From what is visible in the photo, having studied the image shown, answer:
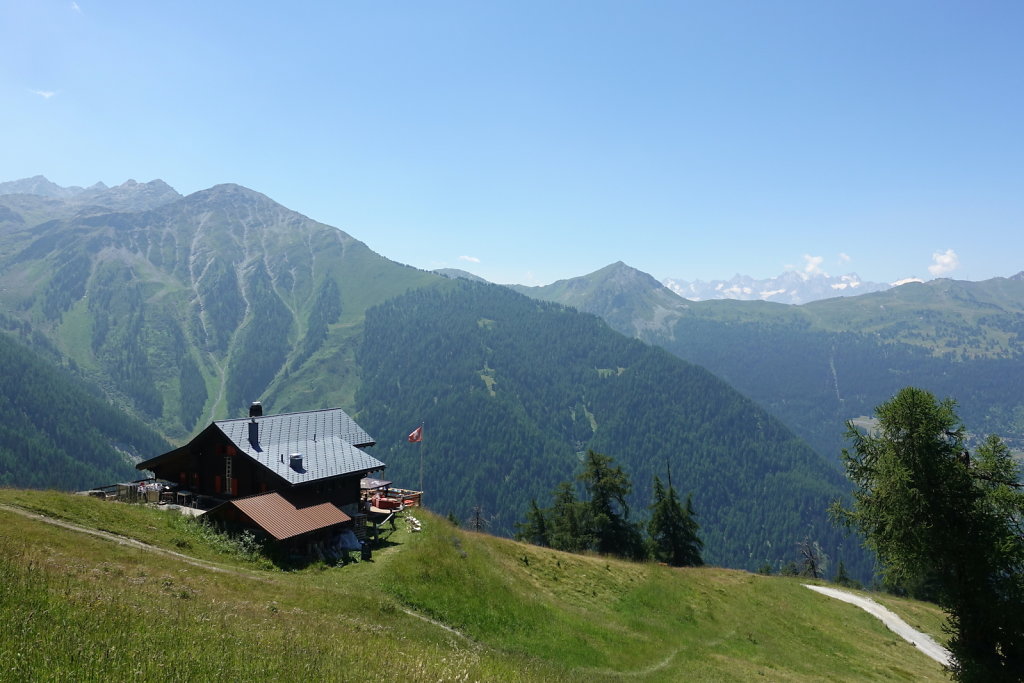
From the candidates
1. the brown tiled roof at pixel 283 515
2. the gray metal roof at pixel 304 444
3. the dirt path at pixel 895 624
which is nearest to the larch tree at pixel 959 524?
the dirt path at pixel 895 624

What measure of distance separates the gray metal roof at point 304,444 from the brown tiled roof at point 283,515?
7.81ft

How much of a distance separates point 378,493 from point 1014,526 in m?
43.9

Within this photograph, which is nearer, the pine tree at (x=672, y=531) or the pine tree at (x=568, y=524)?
the pine tree at (x=672, y=531)

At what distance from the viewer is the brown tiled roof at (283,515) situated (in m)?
A: 34.3

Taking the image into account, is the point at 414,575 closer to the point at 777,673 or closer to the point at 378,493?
the point at 378,493

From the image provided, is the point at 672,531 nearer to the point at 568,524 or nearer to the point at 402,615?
the point at 568,524

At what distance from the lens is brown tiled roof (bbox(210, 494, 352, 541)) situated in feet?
113

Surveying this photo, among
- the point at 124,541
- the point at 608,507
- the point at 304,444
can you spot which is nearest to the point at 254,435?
the point at 304,444

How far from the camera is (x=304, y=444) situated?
43969 millimetres

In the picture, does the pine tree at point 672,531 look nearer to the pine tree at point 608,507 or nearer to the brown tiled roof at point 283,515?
the pine tree at point 608,507

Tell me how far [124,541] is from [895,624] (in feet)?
203

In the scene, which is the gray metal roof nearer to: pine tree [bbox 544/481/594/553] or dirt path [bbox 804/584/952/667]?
pine tree [bbox 544/481/594/553]

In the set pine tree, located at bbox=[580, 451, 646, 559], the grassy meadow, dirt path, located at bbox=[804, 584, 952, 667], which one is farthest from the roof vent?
dirt path, located at bbox=[804, 584, 952, 667]

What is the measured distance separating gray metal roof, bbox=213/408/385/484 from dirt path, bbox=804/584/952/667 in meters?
47.6
